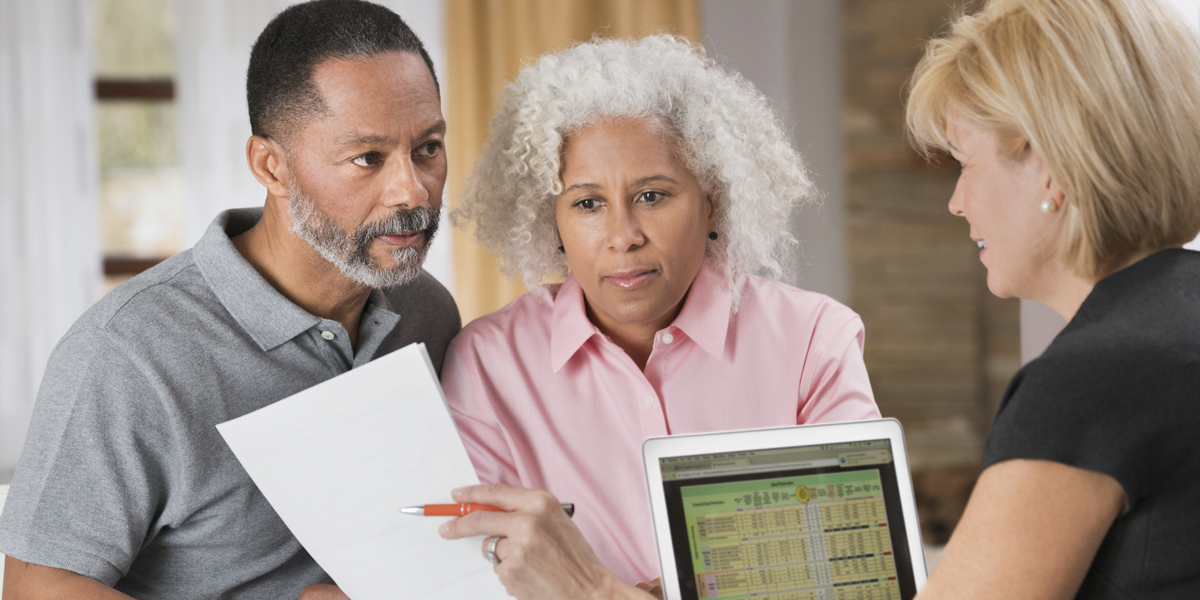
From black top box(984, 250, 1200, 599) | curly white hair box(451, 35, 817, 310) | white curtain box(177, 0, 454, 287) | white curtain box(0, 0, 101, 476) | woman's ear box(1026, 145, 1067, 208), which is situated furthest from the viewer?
white curtain box(177, 0, 454, 287)

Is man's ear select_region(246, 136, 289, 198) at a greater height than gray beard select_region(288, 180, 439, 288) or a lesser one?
greater

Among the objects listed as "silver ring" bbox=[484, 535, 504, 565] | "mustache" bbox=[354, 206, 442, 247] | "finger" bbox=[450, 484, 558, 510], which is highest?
"mustache" bbox=[354, 206, 442, 247]

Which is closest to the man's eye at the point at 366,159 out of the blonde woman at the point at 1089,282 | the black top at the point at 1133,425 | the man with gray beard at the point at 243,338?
the man with gray beard at the point at 243,338

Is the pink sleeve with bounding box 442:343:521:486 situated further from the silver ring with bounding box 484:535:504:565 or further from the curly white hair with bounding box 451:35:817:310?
the silver ring with bounding box 484:535:504:565

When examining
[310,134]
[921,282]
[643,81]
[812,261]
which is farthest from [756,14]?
[310,134]

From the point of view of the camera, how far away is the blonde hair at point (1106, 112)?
0.83m

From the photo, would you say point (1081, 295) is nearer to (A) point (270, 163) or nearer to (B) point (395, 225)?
(B) point (395, 225)

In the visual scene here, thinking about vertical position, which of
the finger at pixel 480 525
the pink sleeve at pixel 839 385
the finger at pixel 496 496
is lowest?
the finger at pixel 480 525

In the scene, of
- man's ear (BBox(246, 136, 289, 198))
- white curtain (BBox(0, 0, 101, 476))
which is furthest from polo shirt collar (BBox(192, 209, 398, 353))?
white curtain (BBox(0, 0, 101, 476))

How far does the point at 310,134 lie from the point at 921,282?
9.14ft

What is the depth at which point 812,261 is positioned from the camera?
11.8 ft

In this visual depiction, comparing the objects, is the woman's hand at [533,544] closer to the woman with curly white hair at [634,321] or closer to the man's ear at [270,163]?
the woman with curly white hair at [634,321]

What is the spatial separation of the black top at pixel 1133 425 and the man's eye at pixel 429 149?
867 mm

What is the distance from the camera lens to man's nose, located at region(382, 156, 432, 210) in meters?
1.26
